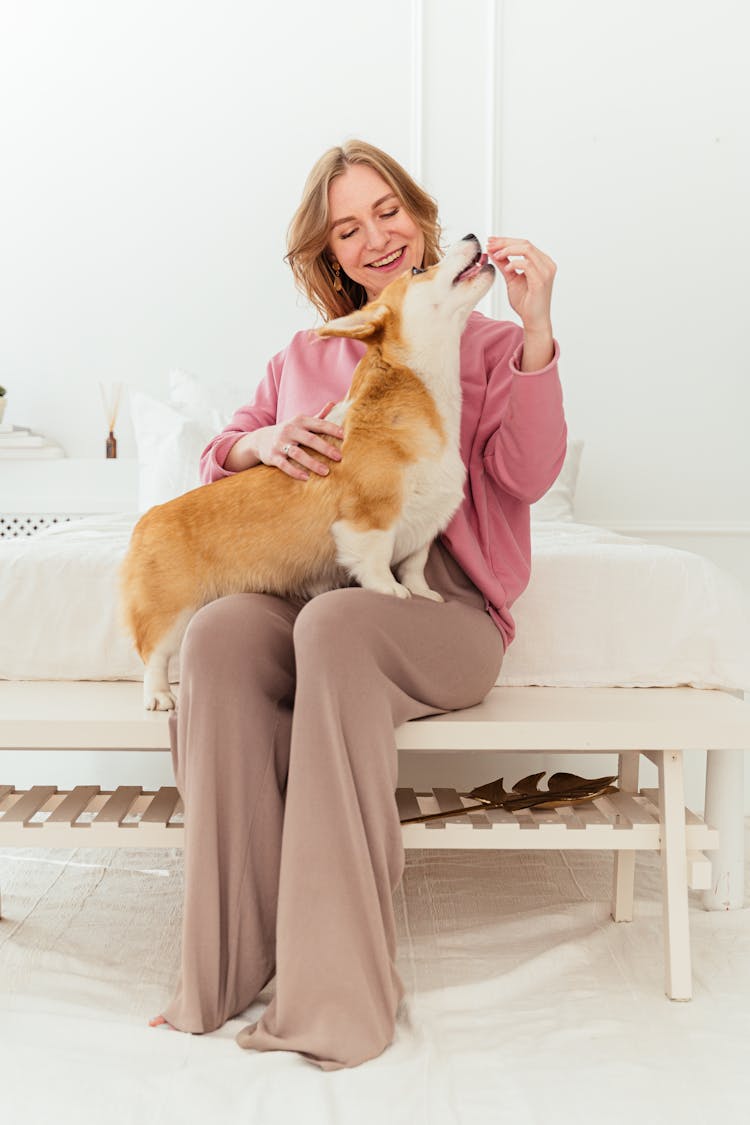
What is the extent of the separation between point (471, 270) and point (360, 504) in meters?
0.36

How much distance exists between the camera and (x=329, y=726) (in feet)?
4.07

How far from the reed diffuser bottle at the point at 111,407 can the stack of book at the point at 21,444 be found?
189mm

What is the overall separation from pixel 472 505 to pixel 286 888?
654mm

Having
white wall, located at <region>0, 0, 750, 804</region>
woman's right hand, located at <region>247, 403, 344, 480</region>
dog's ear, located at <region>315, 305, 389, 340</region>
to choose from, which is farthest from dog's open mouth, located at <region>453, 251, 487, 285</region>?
white wall, located at <region>0, 0, 750, 804</region>

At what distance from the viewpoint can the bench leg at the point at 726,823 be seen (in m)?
→ 1.84

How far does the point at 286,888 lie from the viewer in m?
1.21

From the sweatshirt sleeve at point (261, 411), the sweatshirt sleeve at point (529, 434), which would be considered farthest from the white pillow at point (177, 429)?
the sweatshirt sleeve at point (529, 434)

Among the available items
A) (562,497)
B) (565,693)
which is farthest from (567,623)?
(562,497)

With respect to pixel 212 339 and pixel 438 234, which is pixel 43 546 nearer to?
pixel 438 234

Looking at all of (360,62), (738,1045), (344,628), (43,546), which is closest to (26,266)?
(360,62)

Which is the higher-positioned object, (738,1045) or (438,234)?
(438,234)

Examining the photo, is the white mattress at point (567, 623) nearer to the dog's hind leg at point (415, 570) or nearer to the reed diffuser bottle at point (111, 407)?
the dog's hind leg at point (415, 570)

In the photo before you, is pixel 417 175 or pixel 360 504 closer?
pixel 360 504

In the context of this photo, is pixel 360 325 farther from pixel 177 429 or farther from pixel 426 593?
pixel 177 429
